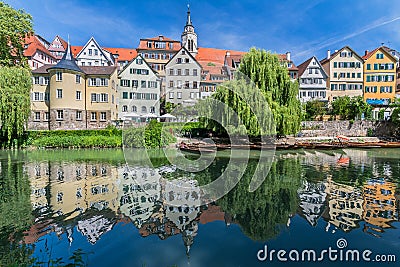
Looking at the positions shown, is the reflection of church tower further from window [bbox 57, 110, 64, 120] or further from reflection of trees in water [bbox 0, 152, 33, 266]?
reflection of trees in water [bbox 0, 152, 33, 266]

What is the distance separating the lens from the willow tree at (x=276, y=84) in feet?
87.3

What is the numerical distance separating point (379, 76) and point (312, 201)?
159 feet

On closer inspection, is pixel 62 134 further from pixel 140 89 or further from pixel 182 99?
pixel 182 99

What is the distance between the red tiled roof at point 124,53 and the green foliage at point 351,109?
134 ft

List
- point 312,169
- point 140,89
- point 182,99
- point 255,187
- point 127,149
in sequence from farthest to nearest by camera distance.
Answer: point 182,99
point 140,89
point 127,149
point 312,169
point 255,187

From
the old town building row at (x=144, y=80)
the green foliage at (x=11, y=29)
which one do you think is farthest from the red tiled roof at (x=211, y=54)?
the green foliage at (x=11, y=29)

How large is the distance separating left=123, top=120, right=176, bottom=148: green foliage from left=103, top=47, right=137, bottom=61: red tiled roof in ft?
108

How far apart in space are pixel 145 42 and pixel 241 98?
36.4 m

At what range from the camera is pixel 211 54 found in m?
66.8

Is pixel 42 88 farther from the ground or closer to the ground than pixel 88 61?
closer to the ground

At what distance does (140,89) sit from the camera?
140ft

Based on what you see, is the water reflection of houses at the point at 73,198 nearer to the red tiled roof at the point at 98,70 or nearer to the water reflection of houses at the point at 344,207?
the water reflection of houses at the point at 344,207

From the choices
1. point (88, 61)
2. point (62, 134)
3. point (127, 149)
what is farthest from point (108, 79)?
point (88, 61)

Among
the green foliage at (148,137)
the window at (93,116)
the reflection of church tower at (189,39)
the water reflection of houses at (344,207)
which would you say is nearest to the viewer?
the water reflection of houses at (344,207)
